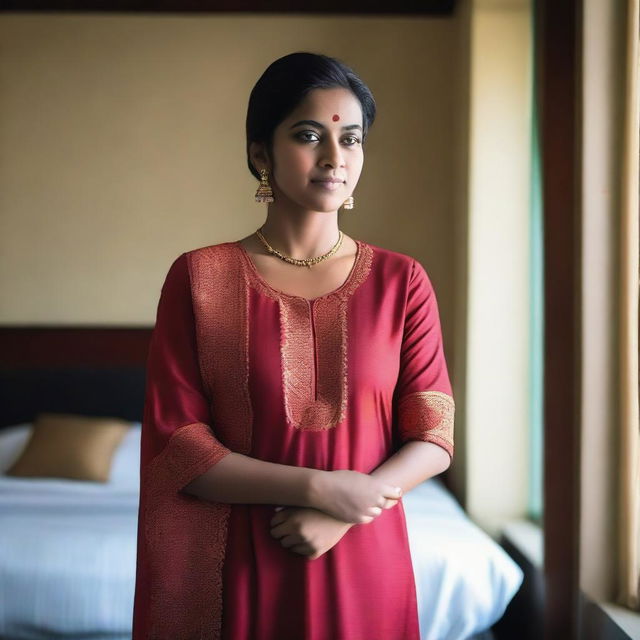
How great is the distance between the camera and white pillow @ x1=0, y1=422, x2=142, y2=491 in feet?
10.4

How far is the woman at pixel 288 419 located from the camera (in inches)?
40.3

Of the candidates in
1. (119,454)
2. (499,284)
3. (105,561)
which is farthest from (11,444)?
(499,284)

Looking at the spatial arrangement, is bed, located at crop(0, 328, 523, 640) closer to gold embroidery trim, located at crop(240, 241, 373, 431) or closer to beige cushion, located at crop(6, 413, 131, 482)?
beige cushion, located at crop(6, 413, 131, 482)

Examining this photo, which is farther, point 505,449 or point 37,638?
point 505,449

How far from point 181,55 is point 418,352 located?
10.1 ft

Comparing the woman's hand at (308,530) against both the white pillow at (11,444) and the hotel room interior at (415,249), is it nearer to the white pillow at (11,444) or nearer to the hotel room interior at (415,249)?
the hotel room interior at (415,249)

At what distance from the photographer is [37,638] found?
2299mm

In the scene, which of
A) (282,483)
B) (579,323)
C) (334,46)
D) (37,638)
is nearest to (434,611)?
(579,323)

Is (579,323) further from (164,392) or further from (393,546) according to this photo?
(164,392)

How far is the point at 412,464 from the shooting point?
3.39 ft

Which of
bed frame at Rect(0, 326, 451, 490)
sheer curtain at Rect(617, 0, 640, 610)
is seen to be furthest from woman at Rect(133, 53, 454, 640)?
bed frame at Rect(0, 326, 451, 490)

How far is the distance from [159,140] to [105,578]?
2139mm

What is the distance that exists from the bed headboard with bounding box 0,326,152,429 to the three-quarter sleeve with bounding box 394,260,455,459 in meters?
2.72

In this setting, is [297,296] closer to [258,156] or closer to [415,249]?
[258,156]
